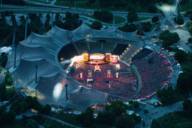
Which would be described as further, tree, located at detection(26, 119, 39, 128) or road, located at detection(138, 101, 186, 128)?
road, located at detection(138, 101, 186, 128)

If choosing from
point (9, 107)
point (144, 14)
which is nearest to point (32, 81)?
point (9, 107)

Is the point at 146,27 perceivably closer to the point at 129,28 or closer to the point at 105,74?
the point at 129,28

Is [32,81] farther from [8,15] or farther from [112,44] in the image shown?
[8,15]

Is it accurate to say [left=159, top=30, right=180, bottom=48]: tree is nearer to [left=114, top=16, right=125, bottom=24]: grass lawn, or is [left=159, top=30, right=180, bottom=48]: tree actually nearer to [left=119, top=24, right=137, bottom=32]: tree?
[left=119, top=24, right=137, bottom=32]: tree

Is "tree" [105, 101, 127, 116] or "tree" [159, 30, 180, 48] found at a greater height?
"tree" [159, 30, 180, 48]

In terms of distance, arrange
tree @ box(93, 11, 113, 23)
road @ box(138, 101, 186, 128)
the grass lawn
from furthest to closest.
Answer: the grass lawn
tree @ box(93, 11, 113, 23)
road @ box(138, 101, 186, 128)

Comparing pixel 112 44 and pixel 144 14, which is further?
pixel 144 14

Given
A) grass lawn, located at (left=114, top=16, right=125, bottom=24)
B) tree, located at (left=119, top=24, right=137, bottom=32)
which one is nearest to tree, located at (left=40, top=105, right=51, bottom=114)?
tree, located at (left=119, top=24, right=137, bottom=32)

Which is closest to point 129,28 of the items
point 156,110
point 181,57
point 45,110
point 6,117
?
point 181,57
